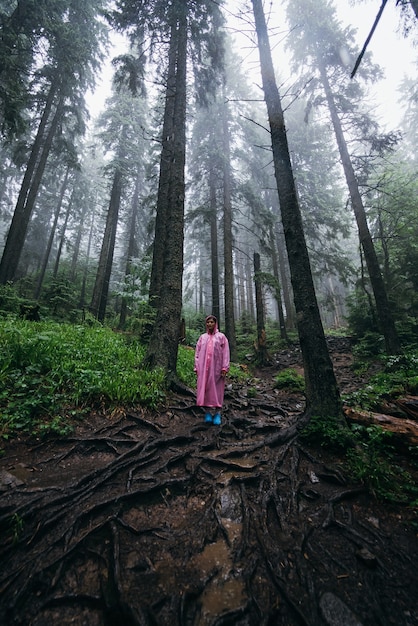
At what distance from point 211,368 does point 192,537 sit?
2.90 metres

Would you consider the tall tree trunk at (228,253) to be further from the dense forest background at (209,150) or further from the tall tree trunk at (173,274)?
the tall tree trunk at (173,274)

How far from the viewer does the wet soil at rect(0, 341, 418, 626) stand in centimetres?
192

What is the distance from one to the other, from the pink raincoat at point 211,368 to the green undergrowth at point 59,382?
34.4 inches

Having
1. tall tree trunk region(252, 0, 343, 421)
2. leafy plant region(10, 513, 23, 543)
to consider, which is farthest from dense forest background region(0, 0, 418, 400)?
leafy plant region(10, 513, 23, 543)

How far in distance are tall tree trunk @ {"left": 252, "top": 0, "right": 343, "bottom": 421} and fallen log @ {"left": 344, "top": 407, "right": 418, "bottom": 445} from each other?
36cm

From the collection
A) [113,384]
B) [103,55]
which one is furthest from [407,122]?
[113,384]

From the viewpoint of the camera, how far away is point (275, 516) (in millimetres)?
2914

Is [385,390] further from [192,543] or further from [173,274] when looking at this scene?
[173,274]

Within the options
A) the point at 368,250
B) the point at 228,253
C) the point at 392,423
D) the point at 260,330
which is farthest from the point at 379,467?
the point at 228,253

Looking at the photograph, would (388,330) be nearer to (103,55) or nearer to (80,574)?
(80,574)

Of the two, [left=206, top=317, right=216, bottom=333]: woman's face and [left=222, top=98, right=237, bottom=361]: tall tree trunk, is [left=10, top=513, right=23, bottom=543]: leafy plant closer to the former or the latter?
[left=206, top=317, right=216, bottom=333]: woman's face

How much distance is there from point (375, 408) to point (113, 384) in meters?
5.15

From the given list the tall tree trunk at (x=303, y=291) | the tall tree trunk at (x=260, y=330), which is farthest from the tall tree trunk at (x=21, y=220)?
the tall tree trunk at (x=303, y=291)

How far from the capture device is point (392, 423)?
418 centimetres
